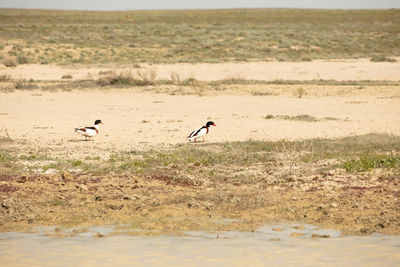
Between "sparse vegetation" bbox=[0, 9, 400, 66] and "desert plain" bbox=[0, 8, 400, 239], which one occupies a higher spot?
"desert plain" bbox=[0, 8, 400, 239]

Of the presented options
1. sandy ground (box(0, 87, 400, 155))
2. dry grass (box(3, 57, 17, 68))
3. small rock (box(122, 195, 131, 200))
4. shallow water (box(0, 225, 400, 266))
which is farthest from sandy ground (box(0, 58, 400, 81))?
shallow water (box(0, 225, 400, 266))

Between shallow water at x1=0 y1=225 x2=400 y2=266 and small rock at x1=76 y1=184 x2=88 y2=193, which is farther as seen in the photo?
small rock at x1=76 y1=184 x2=88 y2=193

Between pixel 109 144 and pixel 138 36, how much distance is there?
4517 centimetres

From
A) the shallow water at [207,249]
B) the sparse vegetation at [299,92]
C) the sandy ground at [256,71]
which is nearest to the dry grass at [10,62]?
the sandy ground at [256,71]

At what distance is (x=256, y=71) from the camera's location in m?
33.5

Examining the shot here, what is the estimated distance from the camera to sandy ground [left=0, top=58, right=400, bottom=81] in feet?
100

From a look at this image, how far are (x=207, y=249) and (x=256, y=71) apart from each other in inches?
1029

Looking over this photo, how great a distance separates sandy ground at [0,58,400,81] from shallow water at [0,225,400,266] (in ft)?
67.1

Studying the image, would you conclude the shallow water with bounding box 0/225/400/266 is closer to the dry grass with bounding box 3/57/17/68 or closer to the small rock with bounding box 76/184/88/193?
the small rock with bounding box 76/184/88/193

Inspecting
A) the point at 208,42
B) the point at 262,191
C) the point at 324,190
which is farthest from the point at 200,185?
the point at 208,42

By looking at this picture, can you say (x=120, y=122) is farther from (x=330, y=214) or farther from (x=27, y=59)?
(x=27, y=59)

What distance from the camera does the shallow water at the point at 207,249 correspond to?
24.5ft

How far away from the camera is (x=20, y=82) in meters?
26.5

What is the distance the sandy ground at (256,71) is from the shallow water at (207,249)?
67.1 ft
